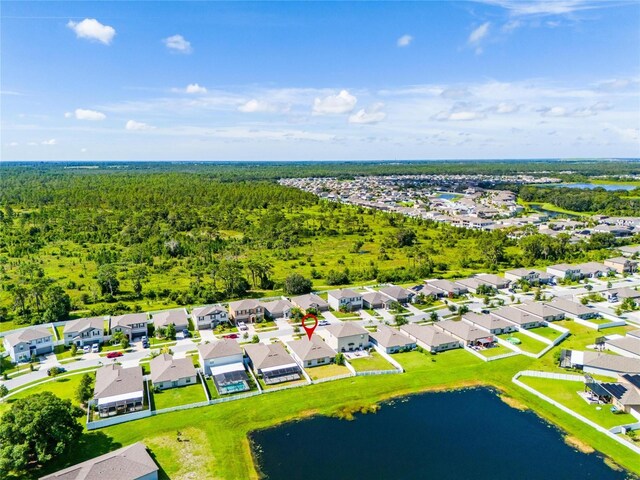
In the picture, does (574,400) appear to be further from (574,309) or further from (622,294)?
(622,294)

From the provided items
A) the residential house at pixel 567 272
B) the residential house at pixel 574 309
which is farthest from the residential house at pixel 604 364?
the residential house at pixel 567 272

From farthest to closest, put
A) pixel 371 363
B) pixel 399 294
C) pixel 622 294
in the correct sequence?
pixel 399 294 < pixel 622 294 < pixel 371 363

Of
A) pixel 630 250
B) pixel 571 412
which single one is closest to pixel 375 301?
pixel 571 412

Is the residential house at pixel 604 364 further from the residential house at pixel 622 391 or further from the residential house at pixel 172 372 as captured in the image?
the residential house at pixel 172 372

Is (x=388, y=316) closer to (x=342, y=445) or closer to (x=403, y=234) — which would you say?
(x=342, y=445)

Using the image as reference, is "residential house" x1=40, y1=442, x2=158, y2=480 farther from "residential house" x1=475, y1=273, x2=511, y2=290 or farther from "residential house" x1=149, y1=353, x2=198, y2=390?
"residential house" x1=475, y1=273, x2=511, y2=290

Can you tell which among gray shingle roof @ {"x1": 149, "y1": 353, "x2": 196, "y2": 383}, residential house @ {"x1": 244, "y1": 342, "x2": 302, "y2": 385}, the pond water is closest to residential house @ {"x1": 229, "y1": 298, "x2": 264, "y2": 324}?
residential house @ {"x1": 244, "y1": 342, "x2": 302, "y2": 385}
